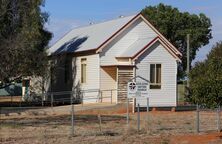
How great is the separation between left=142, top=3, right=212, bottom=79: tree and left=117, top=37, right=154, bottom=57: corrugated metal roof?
41.5 m

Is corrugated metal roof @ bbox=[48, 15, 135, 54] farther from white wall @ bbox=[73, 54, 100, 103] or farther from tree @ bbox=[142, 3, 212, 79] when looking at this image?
tree @ bbox=[142, 3, 212, 79]

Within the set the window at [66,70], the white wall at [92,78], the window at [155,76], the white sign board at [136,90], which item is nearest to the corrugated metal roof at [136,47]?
the window at [155,76]

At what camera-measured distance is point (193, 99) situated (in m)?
19.9

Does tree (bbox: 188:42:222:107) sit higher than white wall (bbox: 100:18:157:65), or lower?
lower

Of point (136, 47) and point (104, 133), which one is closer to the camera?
point (104, 133)

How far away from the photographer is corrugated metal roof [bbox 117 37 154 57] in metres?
38.3

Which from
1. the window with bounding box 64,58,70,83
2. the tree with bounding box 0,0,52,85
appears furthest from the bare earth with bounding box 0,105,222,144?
the window with bounding box 64,58,70,83

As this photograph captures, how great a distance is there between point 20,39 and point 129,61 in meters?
7.34

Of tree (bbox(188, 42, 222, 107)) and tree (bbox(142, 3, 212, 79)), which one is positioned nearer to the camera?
tree (bbox(188, 42, 222, 107))

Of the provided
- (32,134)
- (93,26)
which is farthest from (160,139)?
(93,26)

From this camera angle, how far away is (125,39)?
40250mm

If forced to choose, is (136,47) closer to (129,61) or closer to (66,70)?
(129,61)

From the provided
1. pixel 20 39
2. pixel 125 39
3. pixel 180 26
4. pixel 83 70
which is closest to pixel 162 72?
pixel 125 39

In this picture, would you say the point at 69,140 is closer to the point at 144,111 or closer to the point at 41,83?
the point at 144,111
